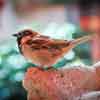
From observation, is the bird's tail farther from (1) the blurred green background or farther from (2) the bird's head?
(2) the bird's head

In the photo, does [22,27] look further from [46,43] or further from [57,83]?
[57,83]

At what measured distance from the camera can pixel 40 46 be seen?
1311 millimetres

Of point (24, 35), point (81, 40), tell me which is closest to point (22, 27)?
point (24, 35)

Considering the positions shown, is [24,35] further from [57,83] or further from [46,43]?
[57,83]

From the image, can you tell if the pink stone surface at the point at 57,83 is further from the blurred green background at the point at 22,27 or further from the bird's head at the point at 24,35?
the bird's head at the point at 24,35

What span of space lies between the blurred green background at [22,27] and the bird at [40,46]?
0.07 ft

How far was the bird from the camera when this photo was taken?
131 centimetres

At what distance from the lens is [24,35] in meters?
1.32

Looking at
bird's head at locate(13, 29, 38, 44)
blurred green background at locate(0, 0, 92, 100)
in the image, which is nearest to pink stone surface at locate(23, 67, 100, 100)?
blurred green background at locate(0, 0, 92, 100)

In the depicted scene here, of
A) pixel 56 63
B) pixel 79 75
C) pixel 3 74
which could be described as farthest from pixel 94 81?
pixel 3 74

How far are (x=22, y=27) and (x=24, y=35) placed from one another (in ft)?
0.13

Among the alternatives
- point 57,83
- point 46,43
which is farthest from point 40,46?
point 57,83

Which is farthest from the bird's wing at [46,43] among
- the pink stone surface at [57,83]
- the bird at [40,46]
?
the pink stone surface at [57,83]

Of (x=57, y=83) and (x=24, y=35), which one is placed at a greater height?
(x=24, y=35)
